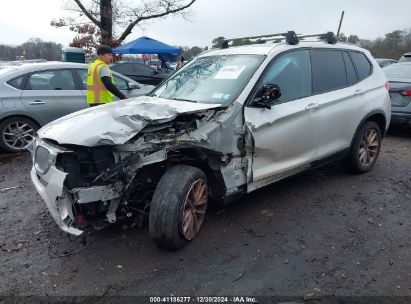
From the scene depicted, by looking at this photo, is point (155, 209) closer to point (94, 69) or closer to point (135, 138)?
point (135, 138)

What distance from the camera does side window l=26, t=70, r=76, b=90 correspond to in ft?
21.9

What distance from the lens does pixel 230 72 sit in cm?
405

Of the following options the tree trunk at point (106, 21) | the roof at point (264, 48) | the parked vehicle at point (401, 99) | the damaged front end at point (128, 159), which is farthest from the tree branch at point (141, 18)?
the damaged front end at point (128, 159)

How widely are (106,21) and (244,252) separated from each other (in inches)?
657

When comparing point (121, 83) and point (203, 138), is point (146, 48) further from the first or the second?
point (203, 138)

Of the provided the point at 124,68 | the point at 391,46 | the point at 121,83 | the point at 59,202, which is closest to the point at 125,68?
the point at 124,68

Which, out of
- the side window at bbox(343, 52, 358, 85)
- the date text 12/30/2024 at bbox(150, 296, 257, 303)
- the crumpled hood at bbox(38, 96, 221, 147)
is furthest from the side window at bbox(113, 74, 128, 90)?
the date text 12/30/2024 at bbox(150, 296, 257, 303)

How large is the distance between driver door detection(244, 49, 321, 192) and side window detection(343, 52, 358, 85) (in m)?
0.81

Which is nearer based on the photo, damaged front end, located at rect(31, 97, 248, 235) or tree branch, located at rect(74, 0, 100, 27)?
damaged front end, located at rect(31, 97, 248, 235)

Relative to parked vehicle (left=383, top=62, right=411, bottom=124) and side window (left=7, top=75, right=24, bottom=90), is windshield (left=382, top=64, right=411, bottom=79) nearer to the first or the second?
parked vehicle (left=383, top=62, right=411, bottom=124)

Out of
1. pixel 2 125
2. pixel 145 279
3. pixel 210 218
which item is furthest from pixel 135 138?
pixel 2 125

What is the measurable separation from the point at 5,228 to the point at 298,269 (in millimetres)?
2969

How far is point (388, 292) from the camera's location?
2840 millimetres

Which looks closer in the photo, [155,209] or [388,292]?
[388,292]
